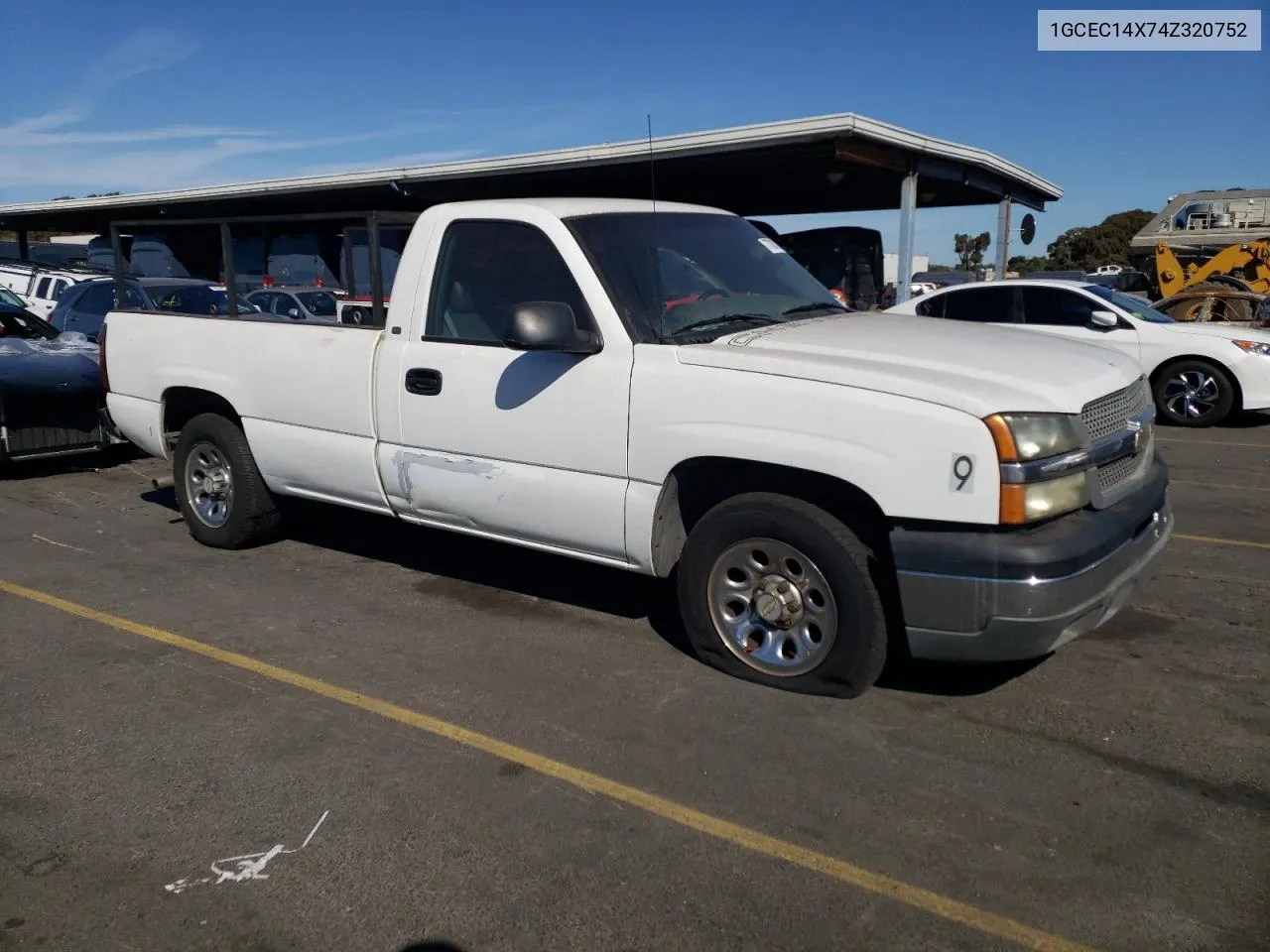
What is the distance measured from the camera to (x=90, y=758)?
4020 millimetres

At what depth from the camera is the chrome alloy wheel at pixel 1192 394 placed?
11.8 m

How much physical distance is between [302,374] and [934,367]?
3.36 m

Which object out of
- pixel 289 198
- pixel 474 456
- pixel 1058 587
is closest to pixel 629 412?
pixel 474 456

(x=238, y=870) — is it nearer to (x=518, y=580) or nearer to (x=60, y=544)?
(x=518, y=580)

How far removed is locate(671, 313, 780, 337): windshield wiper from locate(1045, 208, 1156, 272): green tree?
61.5 metres

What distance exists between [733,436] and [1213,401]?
9586 millimetres

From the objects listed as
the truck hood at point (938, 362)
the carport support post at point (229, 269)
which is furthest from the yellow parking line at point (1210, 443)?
the carport support post at point (229, 269)

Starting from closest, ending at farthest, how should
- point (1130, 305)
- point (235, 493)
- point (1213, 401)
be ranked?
point (235, 493), point (1213, 401), point (1130, 305)

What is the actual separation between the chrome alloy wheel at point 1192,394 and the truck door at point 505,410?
9.42 metres

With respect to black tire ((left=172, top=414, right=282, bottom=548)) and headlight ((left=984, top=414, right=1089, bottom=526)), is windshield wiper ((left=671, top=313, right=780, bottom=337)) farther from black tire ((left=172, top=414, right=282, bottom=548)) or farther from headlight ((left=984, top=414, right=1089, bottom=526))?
black tire ((left=172, top=414, right=282, bottom=548))

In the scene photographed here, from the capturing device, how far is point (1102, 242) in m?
63.7

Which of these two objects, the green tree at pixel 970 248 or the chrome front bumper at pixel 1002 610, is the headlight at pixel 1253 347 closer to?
the chrome front bumper at pixel 1002 610

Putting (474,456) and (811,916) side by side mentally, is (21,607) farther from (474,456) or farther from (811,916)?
(811,916)

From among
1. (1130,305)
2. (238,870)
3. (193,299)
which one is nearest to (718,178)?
(1130,305)
